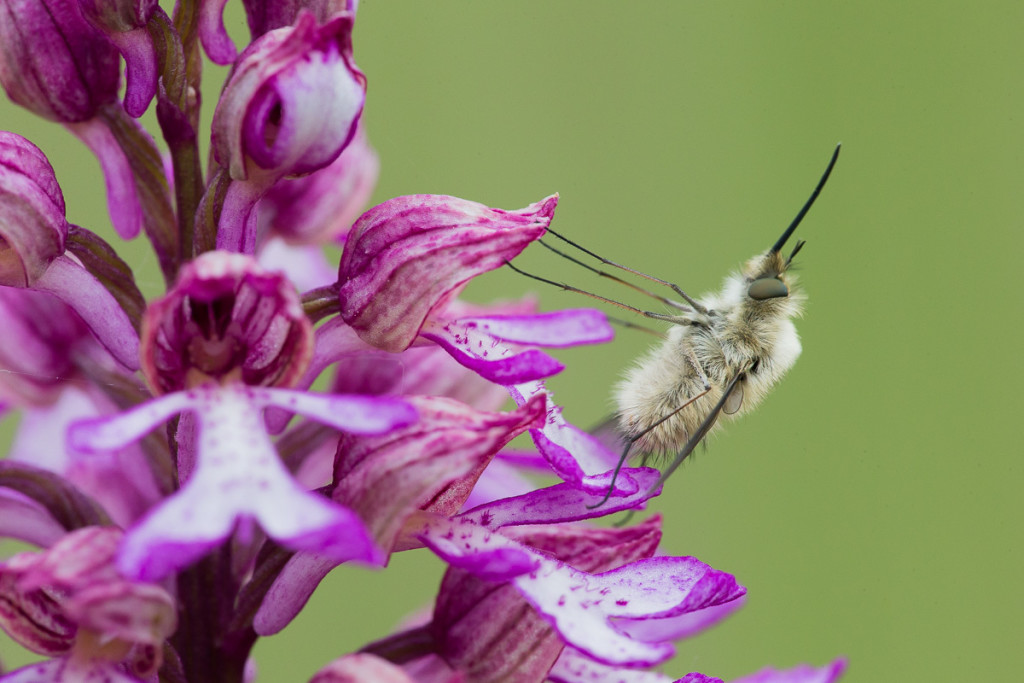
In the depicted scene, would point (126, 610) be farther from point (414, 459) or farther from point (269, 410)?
point (269, 410)

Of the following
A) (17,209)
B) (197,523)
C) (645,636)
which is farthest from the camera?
(645,636)

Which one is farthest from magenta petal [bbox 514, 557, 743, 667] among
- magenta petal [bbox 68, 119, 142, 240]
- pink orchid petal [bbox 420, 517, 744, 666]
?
magenta petal [bbox 68, 119, 142, 240]

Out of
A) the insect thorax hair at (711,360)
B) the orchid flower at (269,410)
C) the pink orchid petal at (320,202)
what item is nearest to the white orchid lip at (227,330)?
the orchid flower at (269,410)

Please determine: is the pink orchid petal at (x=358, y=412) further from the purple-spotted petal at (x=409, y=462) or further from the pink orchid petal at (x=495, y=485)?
the pink orchid petal at (x=495, y=485)

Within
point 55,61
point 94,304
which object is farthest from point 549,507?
point 55,61

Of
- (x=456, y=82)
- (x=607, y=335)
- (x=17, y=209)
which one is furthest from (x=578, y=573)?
(x=456, y=82)

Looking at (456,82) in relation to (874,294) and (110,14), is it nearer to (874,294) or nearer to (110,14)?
(874,294)

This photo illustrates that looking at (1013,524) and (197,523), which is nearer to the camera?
(197,523)
